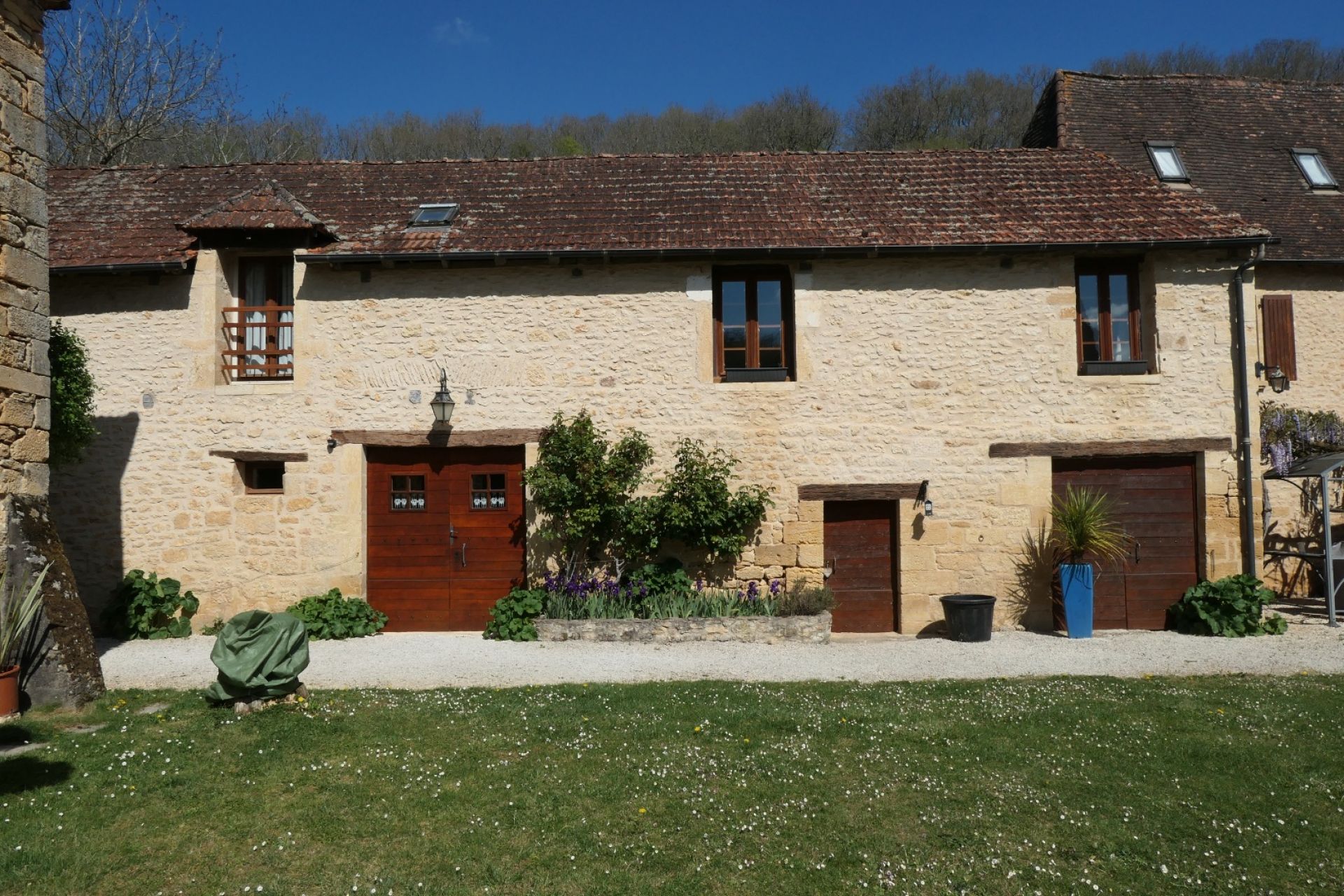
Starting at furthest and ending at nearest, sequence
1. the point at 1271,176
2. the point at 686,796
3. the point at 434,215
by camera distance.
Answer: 1. the point at 1271,176
2. the point at 434,215
3. the point at 686,796

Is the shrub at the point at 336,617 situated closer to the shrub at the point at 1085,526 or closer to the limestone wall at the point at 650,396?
the limestone wall at the point at 650,396

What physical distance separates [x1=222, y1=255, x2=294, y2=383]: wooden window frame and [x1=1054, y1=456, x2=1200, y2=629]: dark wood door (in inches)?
356

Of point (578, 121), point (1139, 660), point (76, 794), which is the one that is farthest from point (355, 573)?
point (578, 121)

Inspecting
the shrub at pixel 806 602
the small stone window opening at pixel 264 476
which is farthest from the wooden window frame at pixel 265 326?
the shrub at pixel 806 602

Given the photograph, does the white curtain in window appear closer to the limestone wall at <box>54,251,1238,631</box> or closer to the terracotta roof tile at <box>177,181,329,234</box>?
the limestone wall at <box>54,251,1238,631</box>

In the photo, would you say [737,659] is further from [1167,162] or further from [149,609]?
[1167,162]

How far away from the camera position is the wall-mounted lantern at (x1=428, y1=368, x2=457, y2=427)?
30.1 feet

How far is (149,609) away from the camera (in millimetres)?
8953

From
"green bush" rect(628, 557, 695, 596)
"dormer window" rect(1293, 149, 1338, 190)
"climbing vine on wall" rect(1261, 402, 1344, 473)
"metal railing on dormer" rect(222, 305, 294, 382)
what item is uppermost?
"dormer window" rect(1293, 149, 1338, 190)

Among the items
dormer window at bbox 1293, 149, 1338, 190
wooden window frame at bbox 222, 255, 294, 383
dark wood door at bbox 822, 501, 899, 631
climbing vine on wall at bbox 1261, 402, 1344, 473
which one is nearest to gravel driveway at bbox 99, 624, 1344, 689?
dark wood door at bbox 822, 501, 899, 631

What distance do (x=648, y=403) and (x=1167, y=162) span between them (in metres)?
9.53

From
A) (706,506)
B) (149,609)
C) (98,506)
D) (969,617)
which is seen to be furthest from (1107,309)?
(98,506)

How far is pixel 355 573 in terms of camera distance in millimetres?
9344

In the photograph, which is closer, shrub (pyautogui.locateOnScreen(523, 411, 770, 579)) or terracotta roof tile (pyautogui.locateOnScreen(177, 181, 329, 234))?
shrub (pyautogui.locateOnScreen(523, 411, 770, 579))
